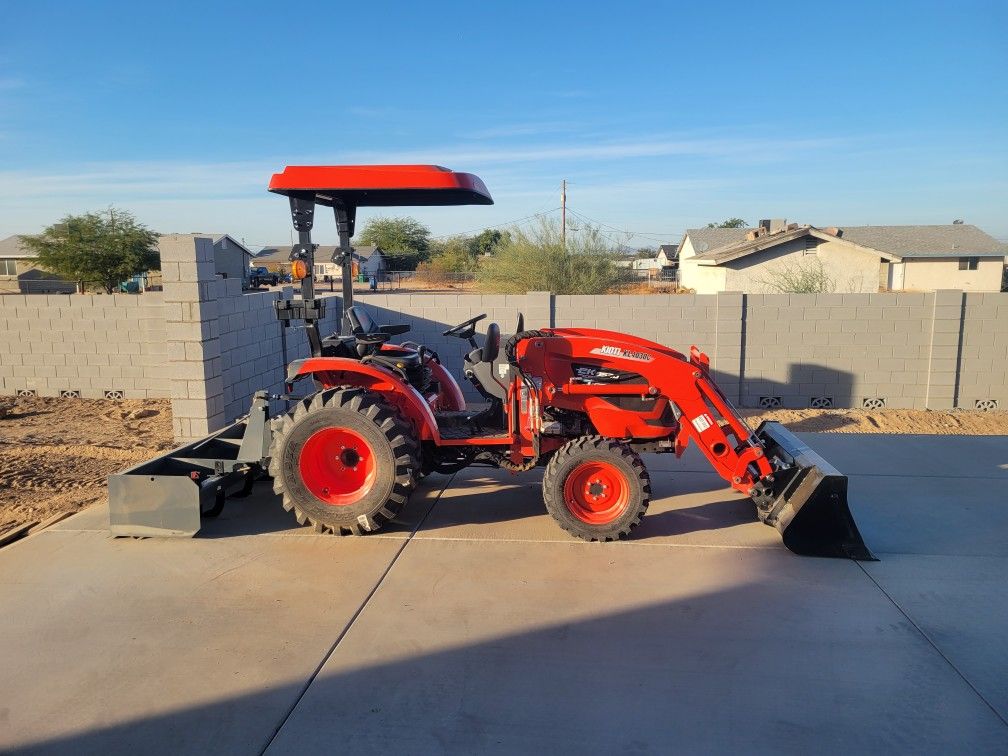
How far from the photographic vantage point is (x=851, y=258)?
1097 inches

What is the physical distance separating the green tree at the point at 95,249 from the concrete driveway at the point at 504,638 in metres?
27.5

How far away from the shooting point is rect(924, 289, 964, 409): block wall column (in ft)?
33.9

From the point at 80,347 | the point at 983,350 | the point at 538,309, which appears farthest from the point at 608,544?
the point at 80,347

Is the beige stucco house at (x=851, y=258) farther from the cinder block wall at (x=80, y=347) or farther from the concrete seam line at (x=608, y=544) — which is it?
the concrete seam line at (x=608, y=544)

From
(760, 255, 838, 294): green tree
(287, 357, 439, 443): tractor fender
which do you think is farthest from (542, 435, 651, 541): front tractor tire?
(760, 255, 838, 294): green tree

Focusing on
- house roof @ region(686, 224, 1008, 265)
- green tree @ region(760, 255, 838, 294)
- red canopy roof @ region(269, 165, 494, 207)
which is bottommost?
green tree @ region(760, 255, 838, 294)

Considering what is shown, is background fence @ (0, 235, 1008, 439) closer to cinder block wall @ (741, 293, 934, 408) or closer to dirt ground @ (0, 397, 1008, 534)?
cinder block wall @ (741, 293, 934, 408)

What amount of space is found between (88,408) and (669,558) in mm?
8287

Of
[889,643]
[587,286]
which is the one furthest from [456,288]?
[889,643]

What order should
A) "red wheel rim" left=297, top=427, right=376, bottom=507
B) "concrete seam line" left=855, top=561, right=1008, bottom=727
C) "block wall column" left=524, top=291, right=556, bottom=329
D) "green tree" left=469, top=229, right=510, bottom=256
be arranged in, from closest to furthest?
"concrete seam line" left=855, top=561, right=1008, bottom=727 < "red wheel rim" left=297, top=427, right=376, bottom=507 < "block wall column" left=524, top=291, right=556, bottom=329 < "green tree" left=469, top=229, right=510, bottom=256

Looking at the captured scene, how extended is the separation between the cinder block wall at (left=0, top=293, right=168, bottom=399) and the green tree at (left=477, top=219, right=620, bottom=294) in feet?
39.6

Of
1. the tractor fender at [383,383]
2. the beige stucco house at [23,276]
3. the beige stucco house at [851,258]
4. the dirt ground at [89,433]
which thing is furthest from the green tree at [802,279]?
the beige stucco house at [23,276]

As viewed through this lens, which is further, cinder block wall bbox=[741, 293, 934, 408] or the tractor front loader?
cinder block wall bbox=[741, 293, 934, 408]

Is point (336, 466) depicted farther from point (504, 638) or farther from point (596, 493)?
point (504, 638)
